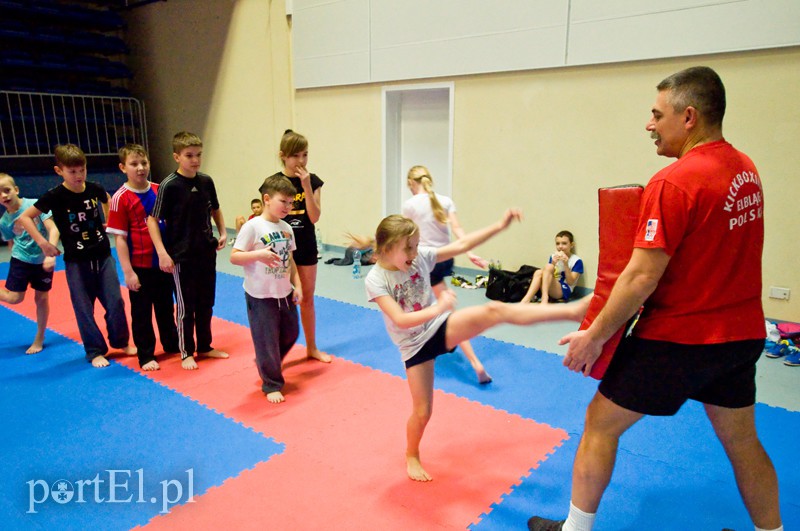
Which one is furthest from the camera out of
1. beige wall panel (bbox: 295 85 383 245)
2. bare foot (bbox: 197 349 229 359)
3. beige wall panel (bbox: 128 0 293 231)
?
beige wall panel (bbox: 128 0 293 231)

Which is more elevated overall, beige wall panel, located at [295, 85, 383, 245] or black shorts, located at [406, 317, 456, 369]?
beige wall panel, located at [295, 85, 383, 245]

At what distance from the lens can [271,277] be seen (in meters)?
3.51

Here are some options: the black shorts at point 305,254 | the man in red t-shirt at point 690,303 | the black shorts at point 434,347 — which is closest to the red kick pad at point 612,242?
the man in red t-shirt at point 690,303

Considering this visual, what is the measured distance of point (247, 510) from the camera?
2539 mm

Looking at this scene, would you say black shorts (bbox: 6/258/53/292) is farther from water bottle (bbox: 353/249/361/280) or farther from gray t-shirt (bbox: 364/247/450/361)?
water bottle (bbox: 353/249/361/280)

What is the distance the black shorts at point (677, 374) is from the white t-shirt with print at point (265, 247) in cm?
225

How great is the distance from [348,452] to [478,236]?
1442 mm

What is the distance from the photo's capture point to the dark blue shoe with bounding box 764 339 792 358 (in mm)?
4461

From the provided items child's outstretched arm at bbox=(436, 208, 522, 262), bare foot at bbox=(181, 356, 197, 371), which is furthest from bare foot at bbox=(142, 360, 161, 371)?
child's outstretched arm at bbox=(436, 208, 522, 262)

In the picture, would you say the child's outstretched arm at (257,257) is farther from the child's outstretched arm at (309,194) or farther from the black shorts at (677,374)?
the black shorts at (677,374)

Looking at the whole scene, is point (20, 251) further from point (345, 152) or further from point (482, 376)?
point (345, 152)

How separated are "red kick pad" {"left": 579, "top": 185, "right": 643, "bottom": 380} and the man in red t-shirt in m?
0.05

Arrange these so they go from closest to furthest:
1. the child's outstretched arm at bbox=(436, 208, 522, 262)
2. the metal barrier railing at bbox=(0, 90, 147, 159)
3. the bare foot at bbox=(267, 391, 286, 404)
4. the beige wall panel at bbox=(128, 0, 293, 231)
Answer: the child's outstretched arm at bbox=(436, 208, 522, 262) → the bare foot at bbox=(267, 391, 286, 404) → the beige wall panel at bbox=(128, 0, 293, 231) → the metal barrier railing at bbox=(0, 90, 147, 159)

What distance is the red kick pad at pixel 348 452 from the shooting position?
2514 millimetres
